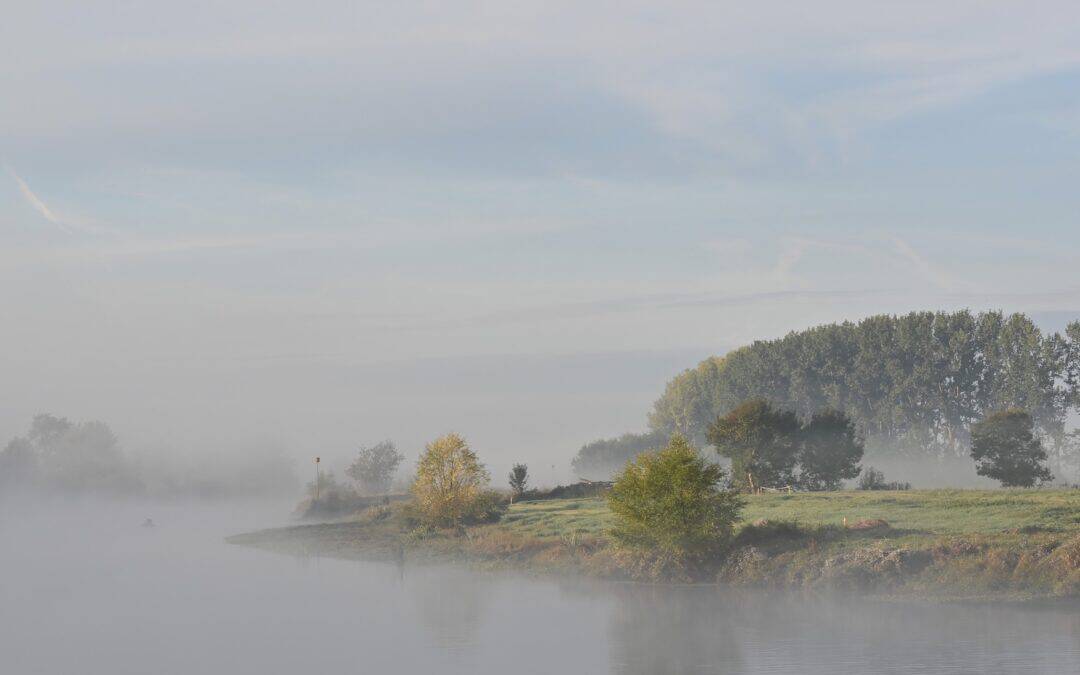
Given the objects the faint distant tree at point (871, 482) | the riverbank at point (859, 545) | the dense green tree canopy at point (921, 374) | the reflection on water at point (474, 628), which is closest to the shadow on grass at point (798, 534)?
the riverbank at point (859, 545)

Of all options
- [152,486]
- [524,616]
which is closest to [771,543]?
[524,616]

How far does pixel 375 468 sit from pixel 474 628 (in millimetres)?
111137

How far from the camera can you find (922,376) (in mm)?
124562

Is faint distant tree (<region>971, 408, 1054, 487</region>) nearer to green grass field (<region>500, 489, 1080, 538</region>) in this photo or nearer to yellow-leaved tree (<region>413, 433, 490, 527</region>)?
green grass field (<region>500, 489, 1080, 538</region>)

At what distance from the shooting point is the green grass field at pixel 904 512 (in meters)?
51.9

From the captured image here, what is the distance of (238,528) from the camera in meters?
100

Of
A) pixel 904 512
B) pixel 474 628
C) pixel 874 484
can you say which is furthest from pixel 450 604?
pixel 874 484

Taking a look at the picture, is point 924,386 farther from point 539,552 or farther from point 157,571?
point 157,571

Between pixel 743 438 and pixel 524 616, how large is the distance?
44.1 m

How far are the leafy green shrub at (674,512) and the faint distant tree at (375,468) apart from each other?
10036 cm

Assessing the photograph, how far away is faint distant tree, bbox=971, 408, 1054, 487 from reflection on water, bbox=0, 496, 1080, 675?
4285 cm

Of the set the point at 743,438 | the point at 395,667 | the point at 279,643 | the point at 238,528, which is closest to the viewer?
the point at 395,667

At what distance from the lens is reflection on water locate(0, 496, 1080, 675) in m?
33.8

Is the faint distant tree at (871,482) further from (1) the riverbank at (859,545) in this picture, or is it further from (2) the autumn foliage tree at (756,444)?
(1) the riverbank at (859,545)
